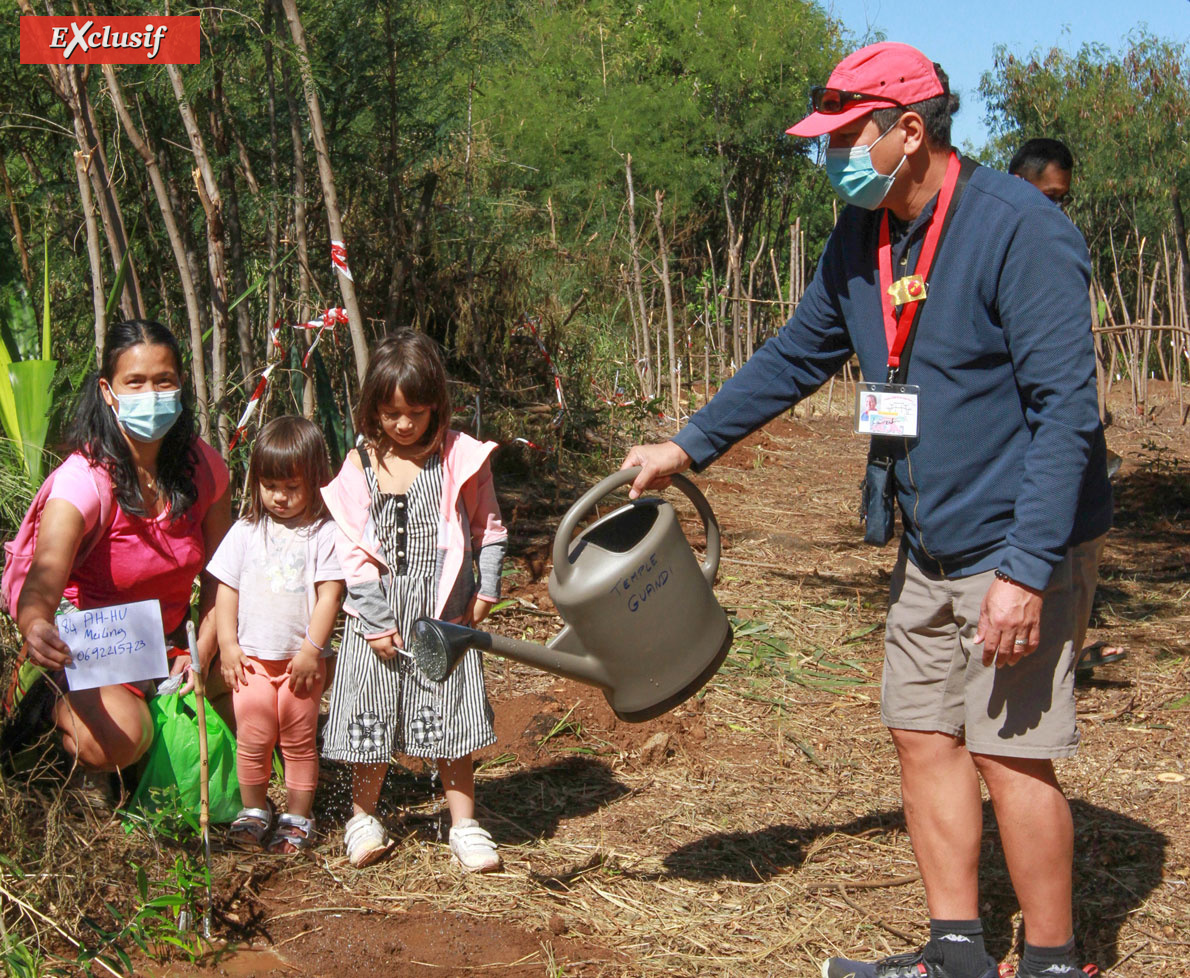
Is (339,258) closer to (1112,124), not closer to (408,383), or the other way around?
(408,383)

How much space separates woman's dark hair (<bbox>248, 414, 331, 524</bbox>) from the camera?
2.77 metres

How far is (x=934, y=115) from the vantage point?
2070 millimetres

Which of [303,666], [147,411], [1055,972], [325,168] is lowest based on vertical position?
[1055,972]

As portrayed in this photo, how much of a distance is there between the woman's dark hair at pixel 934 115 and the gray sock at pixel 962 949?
4.67 ft

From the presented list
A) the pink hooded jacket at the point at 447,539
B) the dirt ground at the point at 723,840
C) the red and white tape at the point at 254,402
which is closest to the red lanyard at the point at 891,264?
the pink hooded jacket at the point at 447,539

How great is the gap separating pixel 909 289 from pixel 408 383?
116cm

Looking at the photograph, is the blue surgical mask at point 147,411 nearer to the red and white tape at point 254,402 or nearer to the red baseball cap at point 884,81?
the red and white tape at point 254,402

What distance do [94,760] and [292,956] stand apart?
69 centimetres

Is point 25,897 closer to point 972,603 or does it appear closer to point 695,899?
point 695,899

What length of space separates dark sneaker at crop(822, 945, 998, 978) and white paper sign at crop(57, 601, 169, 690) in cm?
Answer: 151

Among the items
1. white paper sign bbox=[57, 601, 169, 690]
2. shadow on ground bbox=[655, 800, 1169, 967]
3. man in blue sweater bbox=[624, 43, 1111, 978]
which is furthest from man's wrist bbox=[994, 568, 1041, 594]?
white paper sign bbox=[57, 601, 169, 690]

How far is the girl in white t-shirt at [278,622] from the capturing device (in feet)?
9.11

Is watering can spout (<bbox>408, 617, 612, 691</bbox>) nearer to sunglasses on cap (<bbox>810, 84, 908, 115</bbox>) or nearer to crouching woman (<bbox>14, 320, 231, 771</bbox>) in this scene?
crouching woman (<bbox>14, 320, 231, 771</bbox>)

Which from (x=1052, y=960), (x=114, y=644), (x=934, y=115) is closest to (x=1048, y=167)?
(x=934, y=115)
